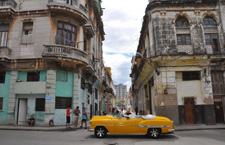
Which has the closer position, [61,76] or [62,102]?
[62,102]

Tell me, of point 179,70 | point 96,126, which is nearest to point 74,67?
point 96,126

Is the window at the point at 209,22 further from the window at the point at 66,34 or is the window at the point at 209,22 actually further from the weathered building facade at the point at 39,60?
the window at the point at 66,34

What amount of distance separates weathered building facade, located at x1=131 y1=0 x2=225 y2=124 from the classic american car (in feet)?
20.5

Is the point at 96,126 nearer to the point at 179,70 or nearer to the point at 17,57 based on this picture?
the point at 179,70

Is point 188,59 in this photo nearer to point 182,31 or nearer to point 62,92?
point 182,31

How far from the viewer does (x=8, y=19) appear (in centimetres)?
1705

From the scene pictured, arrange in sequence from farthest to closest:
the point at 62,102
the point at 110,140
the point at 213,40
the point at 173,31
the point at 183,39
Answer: the point at 213,40 → the point at 183,39 → the point at 173,31 → the point at 62,102 → the point at 110,140

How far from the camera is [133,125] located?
9.02 metres

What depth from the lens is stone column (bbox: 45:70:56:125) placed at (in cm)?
1498

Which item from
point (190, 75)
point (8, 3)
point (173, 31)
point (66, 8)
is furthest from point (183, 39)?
point (8, 3)

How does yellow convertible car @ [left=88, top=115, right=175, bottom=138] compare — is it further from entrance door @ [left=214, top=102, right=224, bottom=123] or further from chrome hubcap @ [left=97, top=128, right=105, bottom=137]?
entrance door @ [left=214, top=102, right=224, bottom=123]

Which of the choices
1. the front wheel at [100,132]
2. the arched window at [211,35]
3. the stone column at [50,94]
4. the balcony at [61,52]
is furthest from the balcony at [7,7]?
the arched window at [211,35]

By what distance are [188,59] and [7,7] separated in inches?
670

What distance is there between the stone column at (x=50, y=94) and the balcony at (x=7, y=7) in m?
6.83
